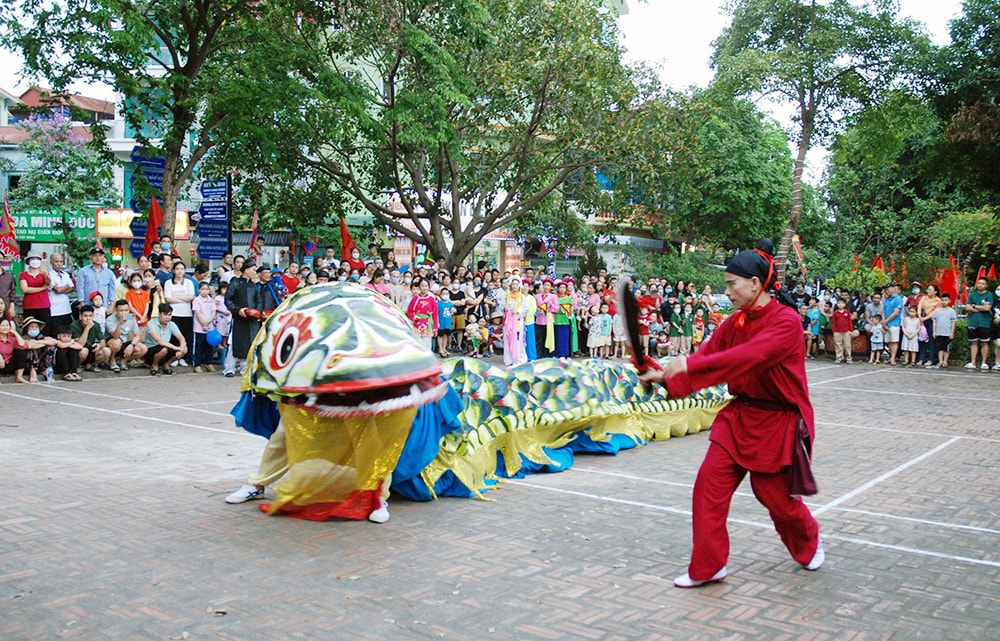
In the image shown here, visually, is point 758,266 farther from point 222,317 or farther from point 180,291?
point 222,317

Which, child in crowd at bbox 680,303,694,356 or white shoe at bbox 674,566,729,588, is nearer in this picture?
white shoe at bbox 674,566,729,588

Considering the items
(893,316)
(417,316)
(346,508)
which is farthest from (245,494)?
(893,316)

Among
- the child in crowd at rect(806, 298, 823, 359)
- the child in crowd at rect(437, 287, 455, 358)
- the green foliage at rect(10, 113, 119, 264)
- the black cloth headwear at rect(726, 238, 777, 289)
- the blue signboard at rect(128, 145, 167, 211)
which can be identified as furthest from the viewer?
the green foliage at rect(10, 113, 119, 264)

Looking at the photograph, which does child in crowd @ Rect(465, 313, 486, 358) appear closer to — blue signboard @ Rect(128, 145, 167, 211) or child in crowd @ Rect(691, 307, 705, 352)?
child in crowd @ Rect(691, 307, 705, 352)

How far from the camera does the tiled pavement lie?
4434 millimetres

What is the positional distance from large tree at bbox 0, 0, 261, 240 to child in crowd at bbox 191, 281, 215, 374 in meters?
2.99

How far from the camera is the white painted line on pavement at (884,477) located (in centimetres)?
699

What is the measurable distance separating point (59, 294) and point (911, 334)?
1632 cm

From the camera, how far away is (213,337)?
14938mm

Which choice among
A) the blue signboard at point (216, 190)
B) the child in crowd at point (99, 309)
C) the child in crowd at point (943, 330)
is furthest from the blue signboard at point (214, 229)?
the child in crowd at point (943, 330)

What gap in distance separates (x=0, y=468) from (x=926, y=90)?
2175cm

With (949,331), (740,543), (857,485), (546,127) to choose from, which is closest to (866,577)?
(740,543)

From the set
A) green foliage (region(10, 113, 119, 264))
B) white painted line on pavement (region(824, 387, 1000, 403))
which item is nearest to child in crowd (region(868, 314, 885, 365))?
white painted line on pavement (region(824, 387, 1000, 403))

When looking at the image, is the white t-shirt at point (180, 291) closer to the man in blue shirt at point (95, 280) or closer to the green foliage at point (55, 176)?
the man in blue shirt at point (95, 280)
